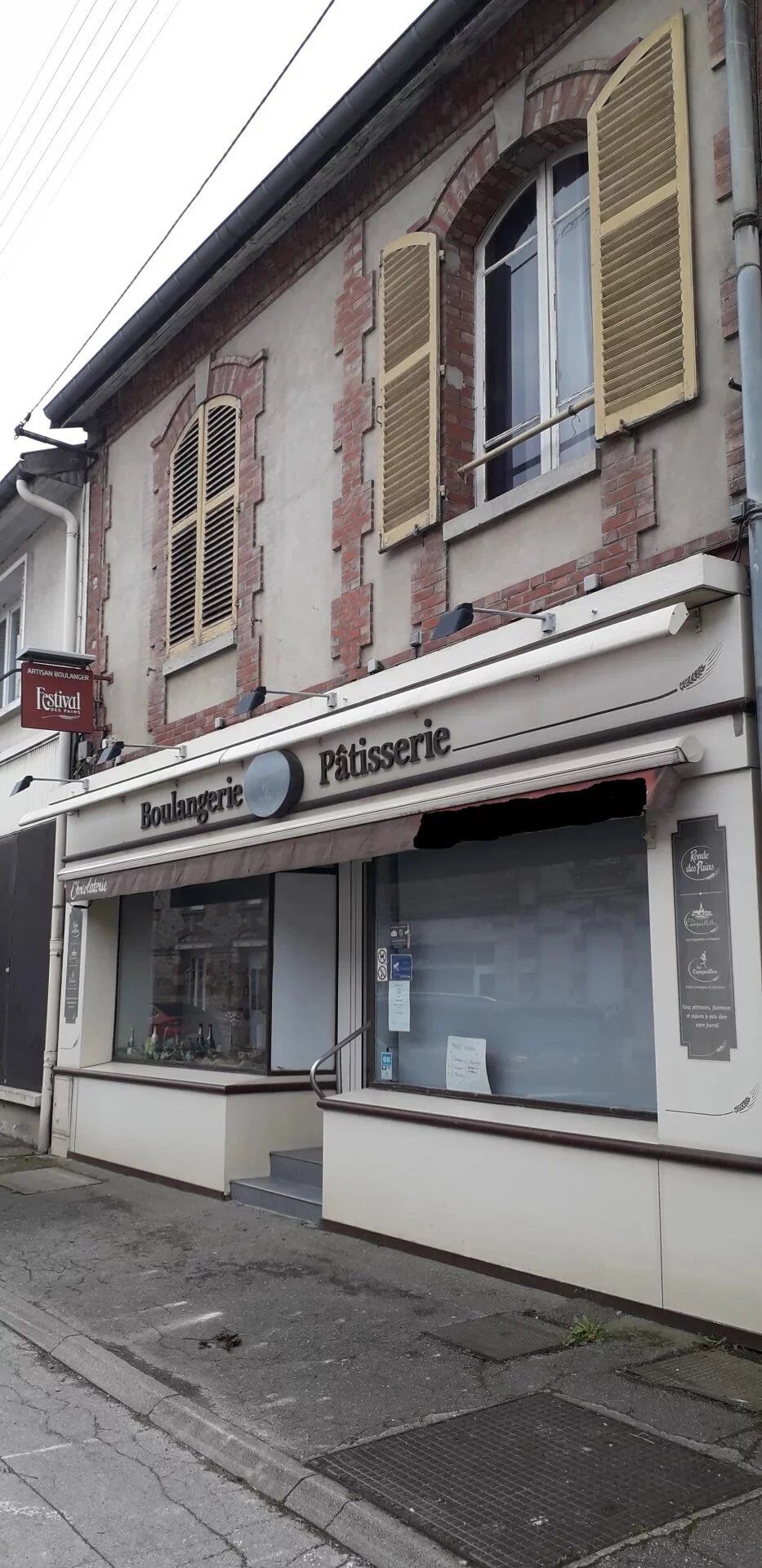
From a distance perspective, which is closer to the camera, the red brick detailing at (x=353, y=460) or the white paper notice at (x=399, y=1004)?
the white paper notice at (x=399, y=1004)

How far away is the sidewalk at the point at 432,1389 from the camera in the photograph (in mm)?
3793

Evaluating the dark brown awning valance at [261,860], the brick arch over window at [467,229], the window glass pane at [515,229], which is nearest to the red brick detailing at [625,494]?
the brick arch over window at [467,229]

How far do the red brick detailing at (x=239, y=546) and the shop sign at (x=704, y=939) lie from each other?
4.70m

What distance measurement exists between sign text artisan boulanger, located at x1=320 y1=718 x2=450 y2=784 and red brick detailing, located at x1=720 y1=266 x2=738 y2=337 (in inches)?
105

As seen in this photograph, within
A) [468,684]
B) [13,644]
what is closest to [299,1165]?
[468,684]

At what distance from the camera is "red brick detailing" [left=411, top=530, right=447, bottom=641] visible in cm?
766

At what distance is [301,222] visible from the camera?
956cm

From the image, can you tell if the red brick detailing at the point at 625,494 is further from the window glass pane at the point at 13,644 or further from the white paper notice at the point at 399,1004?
the window glass pane at the point at 13,644

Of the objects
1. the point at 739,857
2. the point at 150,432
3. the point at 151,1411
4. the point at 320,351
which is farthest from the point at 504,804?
the point at 150,432

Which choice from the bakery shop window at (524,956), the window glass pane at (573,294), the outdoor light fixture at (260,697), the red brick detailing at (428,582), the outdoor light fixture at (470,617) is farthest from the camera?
the outdoor light fixture at (260,697)

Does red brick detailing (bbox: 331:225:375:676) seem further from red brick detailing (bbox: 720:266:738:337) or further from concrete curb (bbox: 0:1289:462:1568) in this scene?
concrete curb (bbox: 0:1289:462:1568)

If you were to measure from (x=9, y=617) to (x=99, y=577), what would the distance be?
390cm

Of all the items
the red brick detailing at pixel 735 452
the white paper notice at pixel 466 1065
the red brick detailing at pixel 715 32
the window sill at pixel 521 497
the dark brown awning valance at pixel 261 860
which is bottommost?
the white paper notice at pixel 466 1065

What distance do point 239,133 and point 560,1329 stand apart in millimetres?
7953
